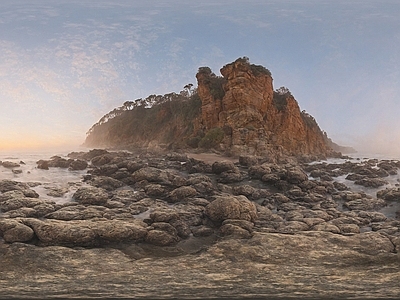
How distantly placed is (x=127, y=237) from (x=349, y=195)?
621 inches

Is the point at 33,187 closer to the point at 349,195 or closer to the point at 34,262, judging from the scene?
the point at 34,262

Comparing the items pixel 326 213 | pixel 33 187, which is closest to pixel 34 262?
pixel 33 187

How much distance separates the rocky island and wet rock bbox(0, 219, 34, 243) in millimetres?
39

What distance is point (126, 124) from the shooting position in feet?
267

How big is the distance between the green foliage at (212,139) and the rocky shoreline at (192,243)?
68.1 ft

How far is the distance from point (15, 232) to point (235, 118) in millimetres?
34378

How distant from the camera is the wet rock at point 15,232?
495 inches

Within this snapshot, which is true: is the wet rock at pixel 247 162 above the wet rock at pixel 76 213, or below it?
above

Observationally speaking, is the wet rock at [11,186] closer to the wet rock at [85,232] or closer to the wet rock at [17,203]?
the wet rock at [17,203]

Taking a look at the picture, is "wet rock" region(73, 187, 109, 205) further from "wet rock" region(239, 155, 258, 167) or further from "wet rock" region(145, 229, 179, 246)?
"wet rock" region(239, 155, 258, 167)

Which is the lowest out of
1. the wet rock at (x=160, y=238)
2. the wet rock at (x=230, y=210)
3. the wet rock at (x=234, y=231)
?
the wet rock at (x=160, y=238)

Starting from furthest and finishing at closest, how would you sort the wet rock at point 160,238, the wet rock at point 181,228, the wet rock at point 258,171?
the wet rock at point 258,171, the wet rock at point 181,228, the wet rock at point 160,238

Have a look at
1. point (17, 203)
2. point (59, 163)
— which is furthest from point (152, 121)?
point (17, 203)

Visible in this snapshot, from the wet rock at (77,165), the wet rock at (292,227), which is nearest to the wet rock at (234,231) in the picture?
the wet rock at (292,227)
